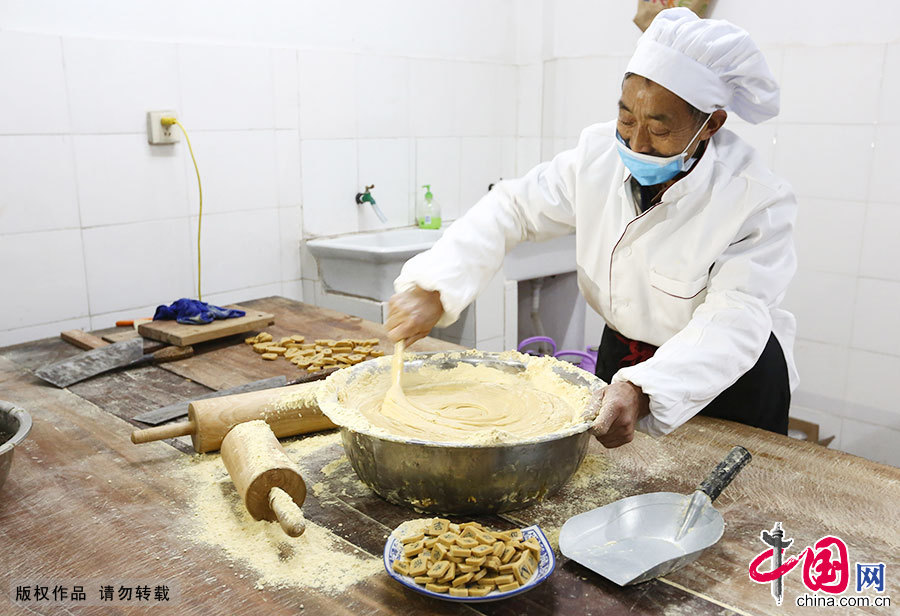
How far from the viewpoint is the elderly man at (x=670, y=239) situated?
1.45 meters

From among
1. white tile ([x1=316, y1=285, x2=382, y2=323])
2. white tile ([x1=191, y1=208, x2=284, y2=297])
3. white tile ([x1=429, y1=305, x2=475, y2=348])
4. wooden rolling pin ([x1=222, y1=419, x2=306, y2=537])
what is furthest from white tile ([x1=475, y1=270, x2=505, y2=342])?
wooden rolling pin ([x1=222, y1=419, x2=306, y2=537])

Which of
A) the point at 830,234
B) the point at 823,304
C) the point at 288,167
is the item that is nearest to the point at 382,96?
the point at 288,167

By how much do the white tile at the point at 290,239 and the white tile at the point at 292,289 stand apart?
0.08 feet

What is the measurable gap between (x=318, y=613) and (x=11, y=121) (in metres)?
2.14

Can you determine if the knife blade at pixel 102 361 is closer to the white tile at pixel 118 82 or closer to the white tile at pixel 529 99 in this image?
the white tile at pixel 118 82

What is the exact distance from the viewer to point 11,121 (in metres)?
2.42

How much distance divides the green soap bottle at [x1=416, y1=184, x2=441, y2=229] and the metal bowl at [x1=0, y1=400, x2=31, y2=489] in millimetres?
2605

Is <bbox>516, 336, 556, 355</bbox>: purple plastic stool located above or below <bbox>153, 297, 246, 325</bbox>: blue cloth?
below

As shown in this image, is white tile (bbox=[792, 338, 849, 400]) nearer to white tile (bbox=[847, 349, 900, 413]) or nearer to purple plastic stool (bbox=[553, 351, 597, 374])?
white tile (bbox=[847, 349, 900, 413])

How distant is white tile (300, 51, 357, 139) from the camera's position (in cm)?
324

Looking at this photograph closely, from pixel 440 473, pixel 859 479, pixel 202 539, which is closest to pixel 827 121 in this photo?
pixel 859 479

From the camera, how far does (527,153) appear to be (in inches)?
166

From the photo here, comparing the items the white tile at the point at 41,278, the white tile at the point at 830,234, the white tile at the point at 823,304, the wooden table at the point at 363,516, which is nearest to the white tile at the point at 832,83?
the white tile at the point at 830,234

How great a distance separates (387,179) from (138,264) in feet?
4.21
